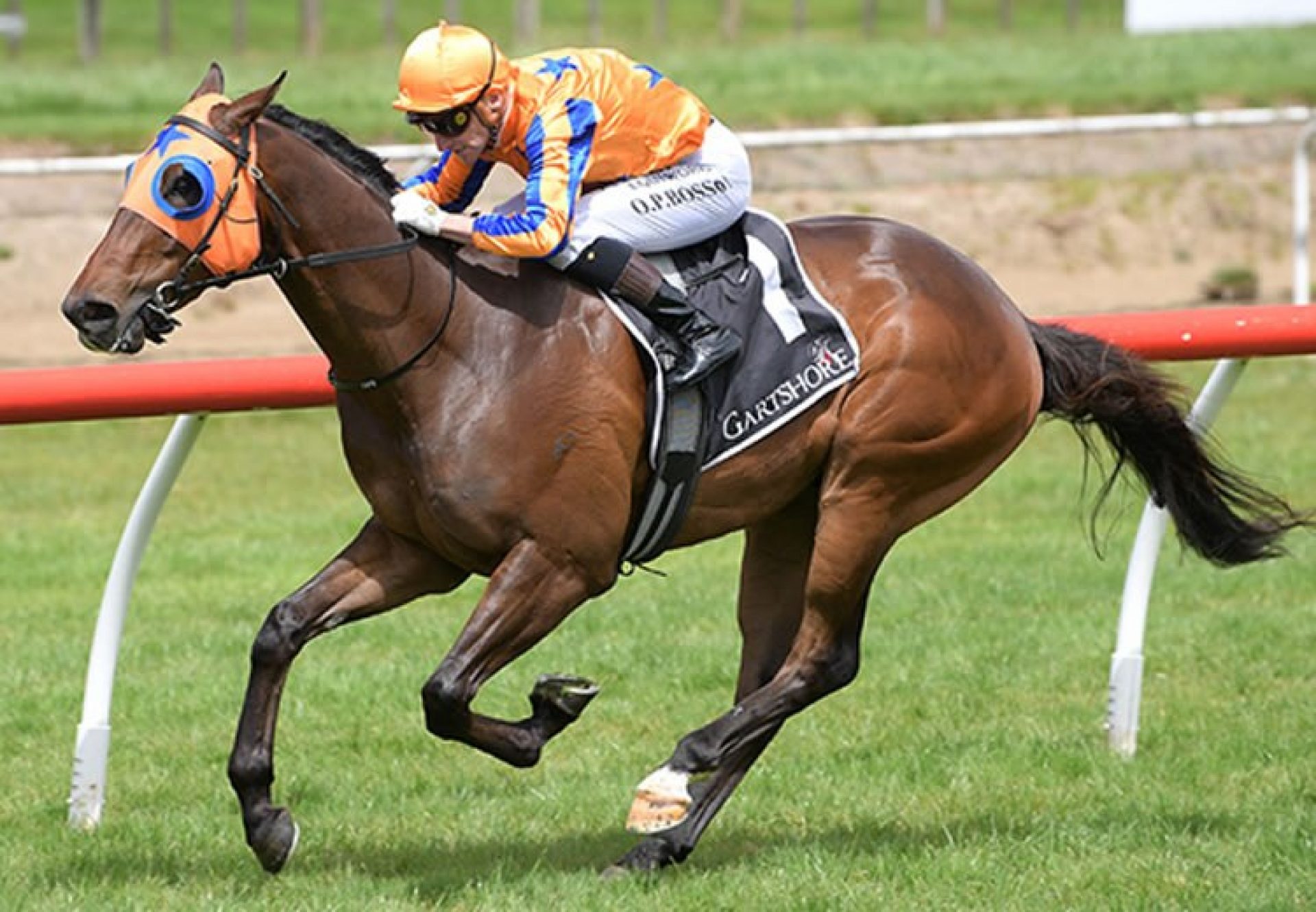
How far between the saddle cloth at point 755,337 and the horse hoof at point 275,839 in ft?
3.64

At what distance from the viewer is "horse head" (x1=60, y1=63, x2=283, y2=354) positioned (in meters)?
4.68

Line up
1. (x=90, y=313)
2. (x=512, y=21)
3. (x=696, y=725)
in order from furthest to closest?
(x=512, y=21) → (x=696, y=725) → (x=90, y=313)

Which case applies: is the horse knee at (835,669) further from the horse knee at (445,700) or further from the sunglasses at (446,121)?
the sunglasses at (446,121)

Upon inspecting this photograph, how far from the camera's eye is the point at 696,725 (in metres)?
6.87

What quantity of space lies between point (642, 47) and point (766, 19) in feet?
31.3

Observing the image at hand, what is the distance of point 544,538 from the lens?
16.8 ft

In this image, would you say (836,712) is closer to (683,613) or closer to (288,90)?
(683,613)

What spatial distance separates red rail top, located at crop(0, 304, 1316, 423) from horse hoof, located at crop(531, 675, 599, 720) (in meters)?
1.02

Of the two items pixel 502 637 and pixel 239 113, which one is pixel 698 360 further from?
pixel 239 113

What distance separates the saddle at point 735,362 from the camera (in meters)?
5.28

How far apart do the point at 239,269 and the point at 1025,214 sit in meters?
13.3

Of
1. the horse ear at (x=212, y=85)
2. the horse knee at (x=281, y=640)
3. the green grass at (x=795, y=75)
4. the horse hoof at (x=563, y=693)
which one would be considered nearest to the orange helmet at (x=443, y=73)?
the horse ear at (x=212, y=85)

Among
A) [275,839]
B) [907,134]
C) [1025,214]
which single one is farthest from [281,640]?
[1025,214]

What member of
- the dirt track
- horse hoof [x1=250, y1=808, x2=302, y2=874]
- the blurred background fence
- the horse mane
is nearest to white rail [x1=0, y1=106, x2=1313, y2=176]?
the dirt track
